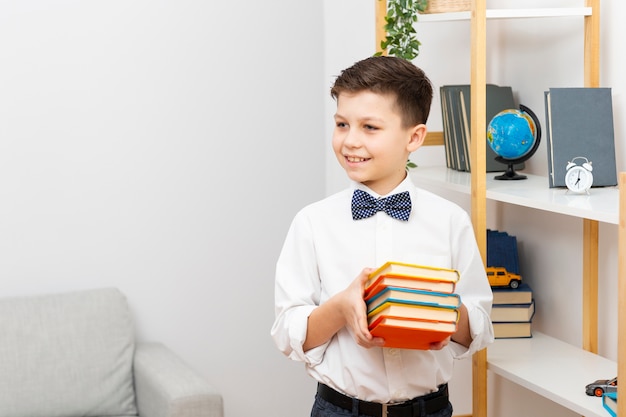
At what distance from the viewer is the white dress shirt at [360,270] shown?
1688 millimetres

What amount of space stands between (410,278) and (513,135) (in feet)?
2.72

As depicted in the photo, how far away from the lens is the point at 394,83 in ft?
5.50

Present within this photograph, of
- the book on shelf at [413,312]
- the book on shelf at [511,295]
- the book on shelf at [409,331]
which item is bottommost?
the book on shelf at [511,295]

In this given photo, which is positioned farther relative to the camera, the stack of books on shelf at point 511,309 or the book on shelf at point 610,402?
the stack of books on shelf at point 511,309

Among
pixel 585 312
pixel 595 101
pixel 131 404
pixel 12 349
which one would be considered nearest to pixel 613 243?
pixel 585 312

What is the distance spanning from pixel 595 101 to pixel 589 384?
636 millimetres

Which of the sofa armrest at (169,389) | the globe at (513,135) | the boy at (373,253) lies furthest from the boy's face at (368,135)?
the sofa armrest at (169,389)

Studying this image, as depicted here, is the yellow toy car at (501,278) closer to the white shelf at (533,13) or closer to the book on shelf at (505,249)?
the book on shelf at (505,249)

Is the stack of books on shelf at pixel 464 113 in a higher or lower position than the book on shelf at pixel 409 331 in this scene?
higher

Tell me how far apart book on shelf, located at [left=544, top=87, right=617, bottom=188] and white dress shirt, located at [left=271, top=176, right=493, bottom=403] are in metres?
0.37

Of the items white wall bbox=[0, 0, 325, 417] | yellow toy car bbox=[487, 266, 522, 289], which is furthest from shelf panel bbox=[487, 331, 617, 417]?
white wall bbox=[0, 0, 325, 417]

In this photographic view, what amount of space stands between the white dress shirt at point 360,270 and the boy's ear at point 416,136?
8 cm

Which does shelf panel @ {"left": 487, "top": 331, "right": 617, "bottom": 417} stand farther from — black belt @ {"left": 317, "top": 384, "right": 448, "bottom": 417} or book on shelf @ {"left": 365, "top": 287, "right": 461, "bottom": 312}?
book on shelf @ {"left": 365, "top": 287, "right": 461, "bottom": 312}

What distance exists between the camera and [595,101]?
201 centimetres
